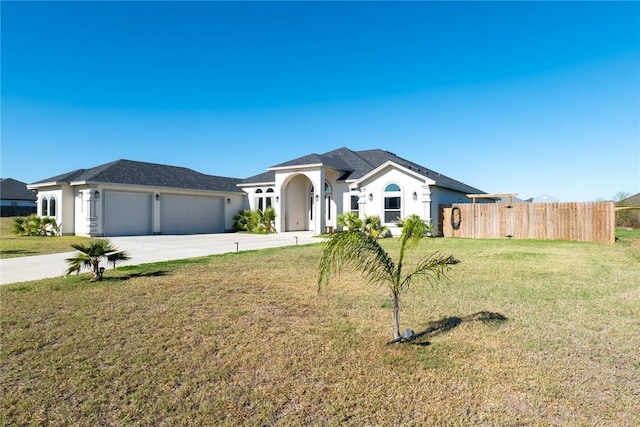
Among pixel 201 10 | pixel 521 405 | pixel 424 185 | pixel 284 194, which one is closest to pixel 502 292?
pixel 521 405

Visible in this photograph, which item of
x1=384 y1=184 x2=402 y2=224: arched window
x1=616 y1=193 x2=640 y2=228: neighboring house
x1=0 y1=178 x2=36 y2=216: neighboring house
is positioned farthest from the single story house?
x1=0 y1=178 x2=36 y2=216: neighboring house

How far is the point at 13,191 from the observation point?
47719 mm

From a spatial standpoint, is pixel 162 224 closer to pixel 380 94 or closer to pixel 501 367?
pixel 380 94

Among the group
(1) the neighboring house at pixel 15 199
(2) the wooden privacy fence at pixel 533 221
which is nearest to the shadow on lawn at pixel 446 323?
(2) the wooden privacy fence at pixel 533 221

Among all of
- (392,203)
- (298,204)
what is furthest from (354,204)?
(298,204)

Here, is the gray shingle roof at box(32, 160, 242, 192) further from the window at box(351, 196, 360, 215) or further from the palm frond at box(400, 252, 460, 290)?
the palm frond at box(400, 252, 460, 290)

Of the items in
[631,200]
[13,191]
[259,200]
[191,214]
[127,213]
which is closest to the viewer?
[127,213]

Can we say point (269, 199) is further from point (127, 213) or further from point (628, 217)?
point (628, 217)

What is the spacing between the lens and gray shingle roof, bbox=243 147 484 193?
83.7ft

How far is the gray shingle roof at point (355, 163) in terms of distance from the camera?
2552 centimetres

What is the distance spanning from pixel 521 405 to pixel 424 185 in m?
19.4

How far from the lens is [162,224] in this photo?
26578mm

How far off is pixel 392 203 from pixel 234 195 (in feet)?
47.6

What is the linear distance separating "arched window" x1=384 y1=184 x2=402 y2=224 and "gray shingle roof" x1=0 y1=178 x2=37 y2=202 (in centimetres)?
4965
